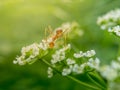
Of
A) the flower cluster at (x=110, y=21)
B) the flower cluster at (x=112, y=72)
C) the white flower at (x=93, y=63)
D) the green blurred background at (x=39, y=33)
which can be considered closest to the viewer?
the flower cluster at (x=112, y=72)

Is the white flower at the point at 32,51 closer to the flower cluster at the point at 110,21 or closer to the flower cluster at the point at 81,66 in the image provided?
the flower cluster at the point at 81,66

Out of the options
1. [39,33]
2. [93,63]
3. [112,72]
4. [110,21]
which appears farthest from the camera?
[39,33]

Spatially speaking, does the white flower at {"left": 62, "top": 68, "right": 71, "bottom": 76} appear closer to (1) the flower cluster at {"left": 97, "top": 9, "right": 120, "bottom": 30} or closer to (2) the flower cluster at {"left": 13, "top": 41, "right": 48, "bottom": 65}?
(2) the flower cluster at {"left": 13, "top": 41, "right": 48, "bottom": 65}

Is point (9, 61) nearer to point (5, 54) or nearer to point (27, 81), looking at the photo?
point (5, 54)

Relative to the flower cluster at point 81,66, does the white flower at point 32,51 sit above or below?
above

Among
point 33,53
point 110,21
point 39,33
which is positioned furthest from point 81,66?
point 39,33

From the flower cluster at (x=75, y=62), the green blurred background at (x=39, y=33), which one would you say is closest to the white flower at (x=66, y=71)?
the flower cluster at (x=75, y=62)

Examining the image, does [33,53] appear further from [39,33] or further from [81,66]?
[39,33]

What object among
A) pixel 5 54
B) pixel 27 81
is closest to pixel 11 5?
pixel 5 54
